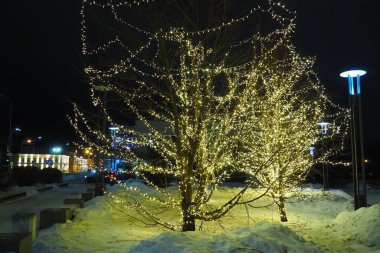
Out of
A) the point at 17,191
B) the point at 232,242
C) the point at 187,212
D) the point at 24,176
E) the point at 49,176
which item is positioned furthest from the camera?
the point at 49,176

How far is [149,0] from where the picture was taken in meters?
9.25

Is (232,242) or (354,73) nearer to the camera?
(232,242)

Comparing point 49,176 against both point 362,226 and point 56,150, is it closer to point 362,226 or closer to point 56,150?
point 362,226

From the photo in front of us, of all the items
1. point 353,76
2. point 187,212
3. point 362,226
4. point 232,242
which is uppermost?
point 353,76

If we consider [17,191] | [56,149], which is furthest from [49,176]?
[56,149]

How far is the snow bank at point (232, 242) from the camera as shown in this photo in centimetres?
743

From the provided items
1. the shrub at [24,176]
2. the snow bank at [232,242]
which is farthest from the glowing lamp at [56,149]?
the snow bank at [232,242]

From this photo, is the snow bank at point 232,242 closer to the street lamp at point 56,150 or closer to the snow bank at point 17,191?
the snow bank at point 17,191

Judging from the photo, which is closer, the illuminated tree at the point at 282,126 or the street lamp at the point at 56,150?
the illuminated tree at the point at 282,126

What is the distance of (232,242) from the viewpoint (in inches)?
307

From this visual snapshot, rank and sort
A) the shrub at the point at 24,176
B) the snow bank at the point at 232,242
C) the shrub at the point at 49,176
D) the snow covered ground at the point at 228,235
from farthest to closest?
the shrub at the point at 49,176, the shrub at the point at 24,176, the snow covered ground at the point at 228,235, the snow bank at the point at 232,242

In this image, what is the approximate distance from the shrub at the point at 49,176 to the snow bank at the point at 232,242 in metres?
32.8

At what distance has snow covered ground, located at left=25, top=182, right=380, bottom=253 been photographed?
7.77 metres

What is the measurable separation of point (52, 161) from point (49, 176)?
27.4 meters
